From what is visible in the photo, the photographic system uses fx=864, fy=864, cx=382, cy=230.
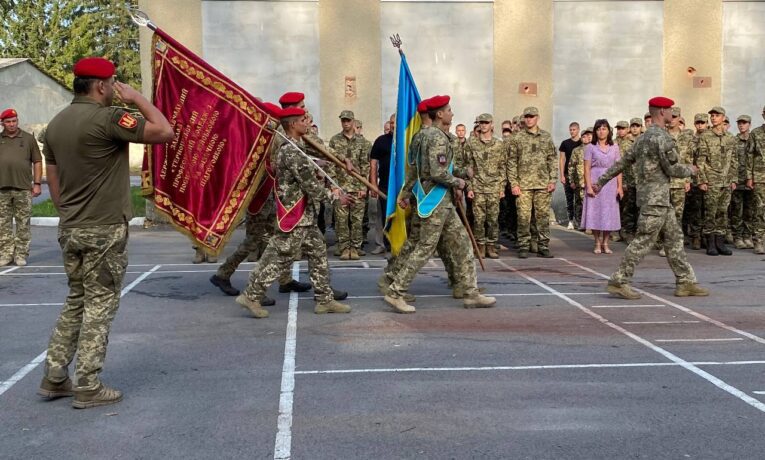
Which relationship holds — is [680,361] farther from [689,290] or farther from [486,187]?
[486,187]

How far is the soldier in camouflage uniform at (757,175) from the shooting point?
13.0 metres

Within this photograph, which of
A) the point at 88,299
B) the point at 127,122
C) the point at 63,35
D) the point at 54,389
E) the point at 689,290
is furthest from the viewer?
the point at 63,35

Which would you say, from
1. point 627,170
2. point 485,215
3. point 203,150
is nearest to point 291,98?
point 203,150

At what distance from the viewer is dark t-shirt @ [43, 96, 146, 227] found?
17.2ft

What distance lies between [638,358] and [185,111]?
15.7ft

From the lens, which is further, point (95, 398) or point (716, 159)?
point (716, 159)

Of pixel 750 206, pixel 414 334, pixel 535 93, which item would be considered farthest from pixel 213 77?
pixel 535 93

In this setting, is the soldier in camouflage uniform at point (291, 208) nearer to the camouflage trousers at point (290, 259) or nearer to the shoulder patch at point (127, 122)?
the camouflage trousers at point (290, 259)

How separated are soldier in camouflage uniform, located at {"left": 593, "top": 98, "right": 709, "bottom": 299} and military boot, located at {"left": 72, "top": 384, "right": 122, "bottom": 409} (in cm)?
546

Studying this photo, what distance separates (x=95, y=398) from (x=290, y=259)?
2976mm

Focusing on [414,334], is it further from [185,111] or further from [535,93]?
[535,93]

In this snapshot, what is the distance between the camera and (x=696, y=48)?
17984mm

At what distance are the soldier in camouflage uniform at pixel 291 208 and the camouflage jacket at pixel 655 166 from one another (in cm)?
320

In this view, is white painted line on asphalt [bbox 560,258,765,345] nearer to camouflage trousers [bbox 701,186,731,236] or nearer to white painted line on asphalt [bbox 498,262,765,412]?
white painted line on asphalt [bbox 498,262,765,412]
